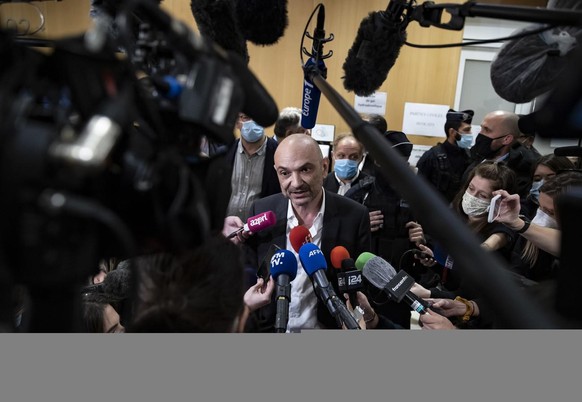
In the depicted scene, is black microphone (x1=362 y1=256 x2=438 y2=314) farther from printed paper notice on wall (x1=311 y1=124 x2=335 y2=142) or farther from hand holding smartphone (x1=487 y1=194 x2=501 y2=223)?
printed paper notice on wall (x1=311 y1=124 x2=335 y2=142)

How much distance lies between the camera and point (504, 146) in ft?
8.70

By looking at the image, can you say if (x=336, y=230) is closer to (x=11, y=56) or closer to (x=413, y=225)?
(x=413, y=225)

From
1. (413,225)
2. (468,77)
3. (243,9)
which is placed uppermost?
(468,77)

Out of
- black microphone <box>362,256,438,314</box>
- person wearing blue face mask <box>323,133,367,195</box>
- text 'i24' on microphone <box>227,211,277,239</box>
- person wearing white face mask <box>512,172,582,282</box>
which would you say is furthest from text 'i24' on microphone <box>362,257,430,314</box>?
person wearing blue face mask <box>323,133,367,195</box>

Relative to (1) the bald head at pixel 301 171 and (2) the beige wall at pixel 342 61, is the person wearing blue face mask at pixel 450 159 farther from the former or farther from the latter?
(2) the beige wall at pixel 342 61

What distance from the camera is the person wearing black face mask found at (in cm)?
258

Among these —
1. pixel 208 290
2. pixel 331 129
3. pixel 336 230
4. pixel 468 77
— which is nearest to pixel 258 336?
pixel 208 290

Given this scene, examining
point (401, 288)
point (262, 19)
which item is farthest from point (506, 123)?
point (262, 19)

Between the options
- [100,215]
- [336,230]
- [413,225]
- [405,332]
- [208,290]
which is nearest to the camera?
[100,215]

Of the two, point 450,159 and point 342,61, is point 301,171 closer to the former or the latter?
point 450,159

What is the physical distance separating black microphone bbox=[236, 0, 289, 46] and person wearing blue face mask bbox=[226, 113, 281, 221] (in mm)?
1669

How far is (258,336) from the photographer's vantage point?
40 cm

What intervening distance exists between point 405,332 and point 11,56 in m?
0.39

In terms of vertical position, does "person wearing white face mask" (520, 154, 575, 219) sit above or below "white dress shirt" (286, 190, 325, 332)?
above
